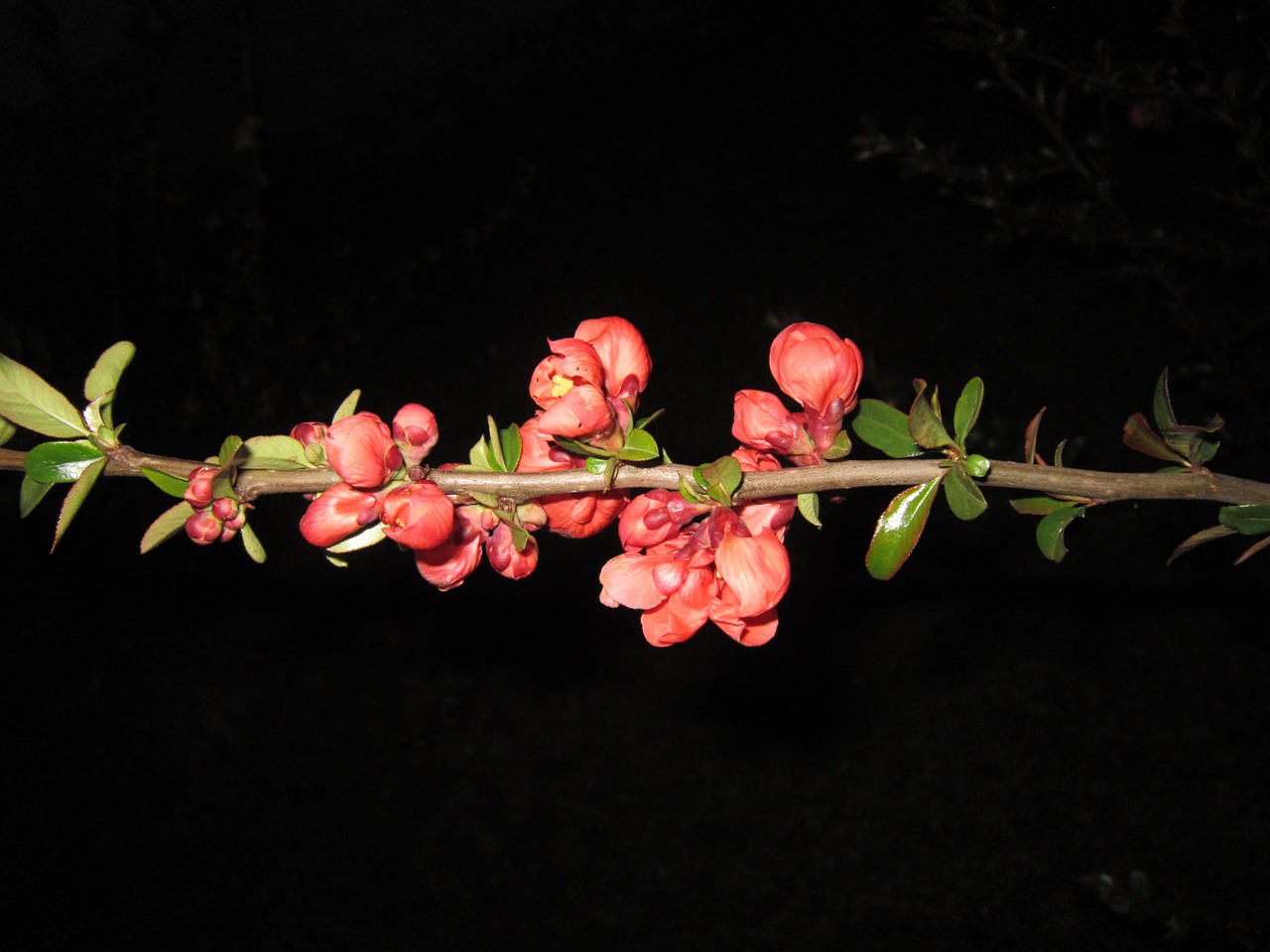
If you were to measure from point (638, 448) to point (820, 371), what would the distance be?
173 millimetres

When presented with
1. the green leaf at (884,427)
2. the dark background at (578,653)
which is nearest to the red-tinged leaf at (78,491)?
the green leaf at (884,427)

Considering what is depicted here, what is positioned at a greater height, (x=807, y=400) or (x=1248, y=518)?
(x=807, y=400)

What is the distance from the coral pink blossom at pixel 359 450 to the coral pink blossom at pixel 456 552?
12 centimetres

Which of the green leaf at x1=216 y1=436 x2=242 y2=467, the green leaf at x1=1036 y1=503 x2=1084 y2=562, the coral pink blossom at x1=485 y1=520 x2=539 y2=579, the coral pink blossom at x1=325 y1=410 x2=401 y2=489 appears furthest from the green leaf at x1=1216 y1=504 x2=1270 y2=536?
the green leaf at x1=216 y1=436 x2=242 y2=467

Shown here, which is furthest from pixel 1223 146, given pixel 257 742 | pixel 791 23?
pixel 257 742

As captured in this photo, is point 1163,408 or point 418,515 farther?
point 1163,408

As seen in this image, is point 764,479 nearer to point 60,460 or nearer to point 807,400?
point 807,400

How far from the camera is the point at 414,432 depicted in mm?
737

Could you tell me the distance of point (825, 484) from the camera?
697mm

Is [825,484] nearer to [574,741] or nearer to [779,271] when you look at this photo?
[574,741]

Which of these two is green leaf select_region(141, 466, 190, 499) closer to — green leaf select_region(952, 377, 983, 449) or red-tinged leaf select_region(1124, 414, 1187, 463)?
green leaf select_region(952, 377, 983, 449)

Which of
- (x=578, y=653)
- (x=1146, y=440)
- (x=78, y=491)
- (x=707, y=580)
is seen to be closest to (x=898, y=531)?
(x=707, y=580)

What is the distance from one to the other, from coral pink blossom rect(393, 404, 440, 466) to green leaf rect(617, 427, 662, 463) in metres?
0.16

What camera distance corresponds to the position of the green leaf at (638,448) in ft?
2.32
